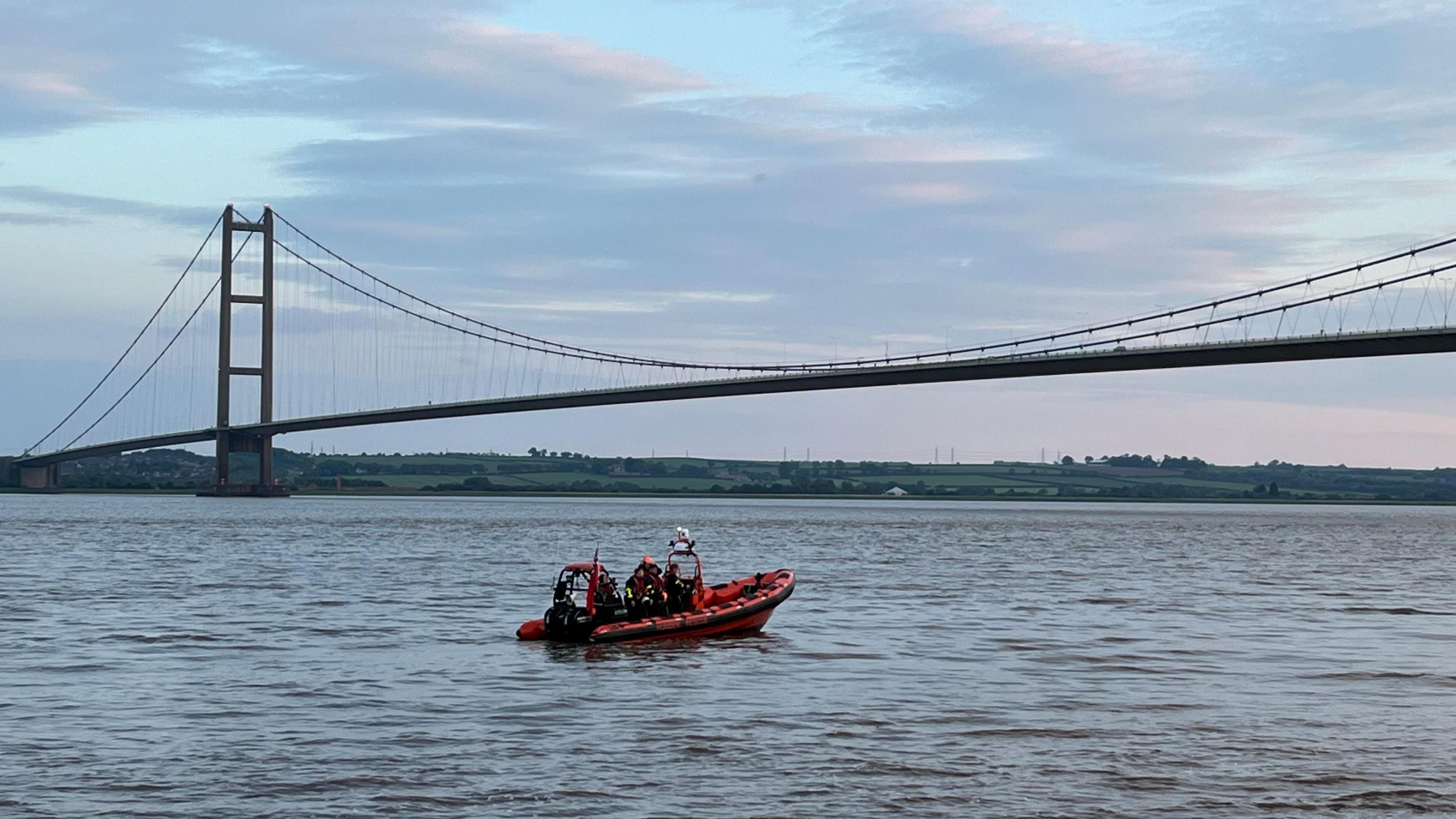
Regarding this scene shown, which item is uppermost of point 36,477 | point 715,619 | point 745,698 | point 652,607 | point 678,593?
point 36,477

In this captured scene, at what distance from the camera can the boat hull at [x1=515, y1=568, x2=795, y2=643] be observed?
24312 mm

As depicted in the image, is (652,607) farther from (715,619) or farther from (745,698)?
(745,698)

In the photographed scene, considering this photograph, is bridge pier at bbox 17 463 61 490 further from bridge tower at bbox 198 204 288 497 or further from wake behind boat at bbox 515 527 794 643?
wake behind boat at bbox 515 527 794 643

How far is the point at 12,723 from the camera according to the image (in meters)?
16.4

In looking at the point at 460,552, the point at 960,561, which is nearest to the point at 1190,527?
the point at 960,561

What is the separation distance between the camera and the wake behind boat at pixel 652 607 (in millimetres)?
24062

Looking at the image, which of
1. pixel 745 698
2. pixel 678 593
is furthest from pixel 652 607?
pixel 745 698

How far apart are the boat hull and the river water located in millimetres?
360

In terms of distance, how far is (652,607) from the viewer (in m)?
25.0

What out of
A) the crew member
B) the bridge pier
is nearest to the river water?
the crew member

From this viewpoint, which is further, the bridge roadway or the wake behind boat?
the bridge roadway

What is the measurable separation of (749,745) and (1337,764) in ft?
16.8

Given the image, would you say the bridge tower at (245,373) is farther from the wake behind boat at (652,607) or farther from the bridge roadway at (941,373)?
the wake behind boat at (652,607)

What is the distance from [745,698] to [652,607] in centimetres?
632
